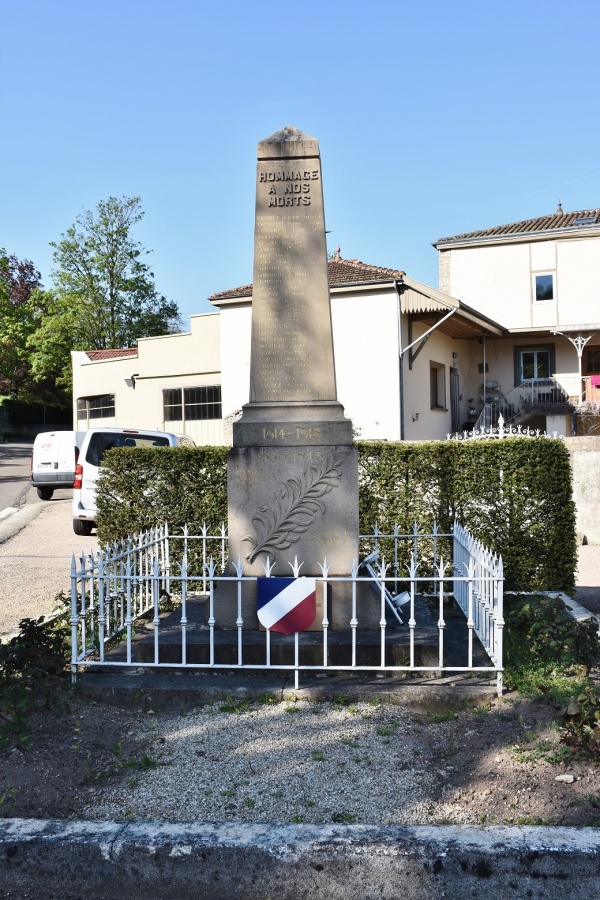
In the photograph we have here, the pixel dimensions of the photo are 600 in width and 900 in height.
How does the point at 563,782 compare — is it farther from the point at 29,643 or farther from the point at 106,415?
the point at 106,415

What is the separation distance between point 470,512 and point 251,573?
124 inches

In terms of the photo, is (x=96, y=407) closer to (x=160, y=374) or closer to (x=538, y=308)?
(x=160, y=374)

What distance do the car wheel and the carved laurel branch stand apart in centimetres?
856

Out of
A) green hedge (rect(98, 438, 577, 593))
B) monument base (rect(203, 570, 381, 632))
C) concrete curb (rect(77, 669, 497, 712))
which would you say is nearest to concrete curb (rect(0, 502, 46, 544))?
green hedge (rect(98, 438, 577, 593))

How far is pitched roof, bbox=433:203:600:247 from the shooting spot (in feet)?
87.9

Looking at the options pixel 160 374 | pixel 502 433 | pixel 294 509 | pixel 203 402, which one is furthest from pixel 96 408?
pixel 294 509

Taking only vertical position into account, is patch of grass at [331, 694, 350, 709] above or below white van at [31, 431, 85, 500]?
below

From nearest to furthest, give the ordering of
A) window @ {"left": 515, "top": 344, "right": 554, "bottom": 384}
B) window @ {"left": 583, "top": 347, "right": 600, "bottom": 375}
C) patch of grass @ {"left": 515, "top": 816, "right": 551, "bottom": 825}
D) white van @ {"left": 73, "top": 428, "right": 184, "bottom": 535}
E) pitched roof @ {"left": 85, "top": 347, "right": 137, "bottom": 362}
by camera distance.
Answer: patch of grass @ {"left": 515, "top": 816, "right": 551, "bottom": 825} → white van @ {"left": 73, "top": 428, "right": 184, "bottom": 535} → window @ {"left": 515, "top": 344, "right": 554, "bottom": 384} → window @ {"left": 583, "top": 347, "right": 600, "bottom": 375} → pitched roof @ {"left": 85, "top": 347, "right": 137, "bottom": 362}

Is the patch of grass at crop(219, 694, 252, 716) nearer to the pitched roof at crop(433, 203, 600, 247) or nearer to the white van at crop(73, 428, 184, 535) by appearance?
the white van at crop(73, 428, 184, 535)

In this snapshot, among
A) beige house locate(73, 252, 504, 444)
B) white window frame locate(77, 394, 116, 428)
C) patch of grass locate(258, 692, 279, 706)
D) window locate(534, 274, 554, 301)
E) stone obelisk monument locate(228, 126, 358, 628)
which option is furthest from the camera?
white window frame locate(77, 394, 116, 428)

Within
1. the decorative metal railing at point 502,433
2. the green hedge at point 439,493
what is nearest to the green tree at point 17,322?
the decorative metal railing at point 502,433

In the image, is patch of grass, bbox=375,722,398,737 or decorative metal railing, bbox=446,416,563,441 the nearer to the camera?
patch of grass, bbox=375,722,398,737

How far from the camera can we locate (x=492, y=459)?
7.91 meters

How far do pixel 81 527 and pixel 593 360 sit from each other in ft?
70.0
